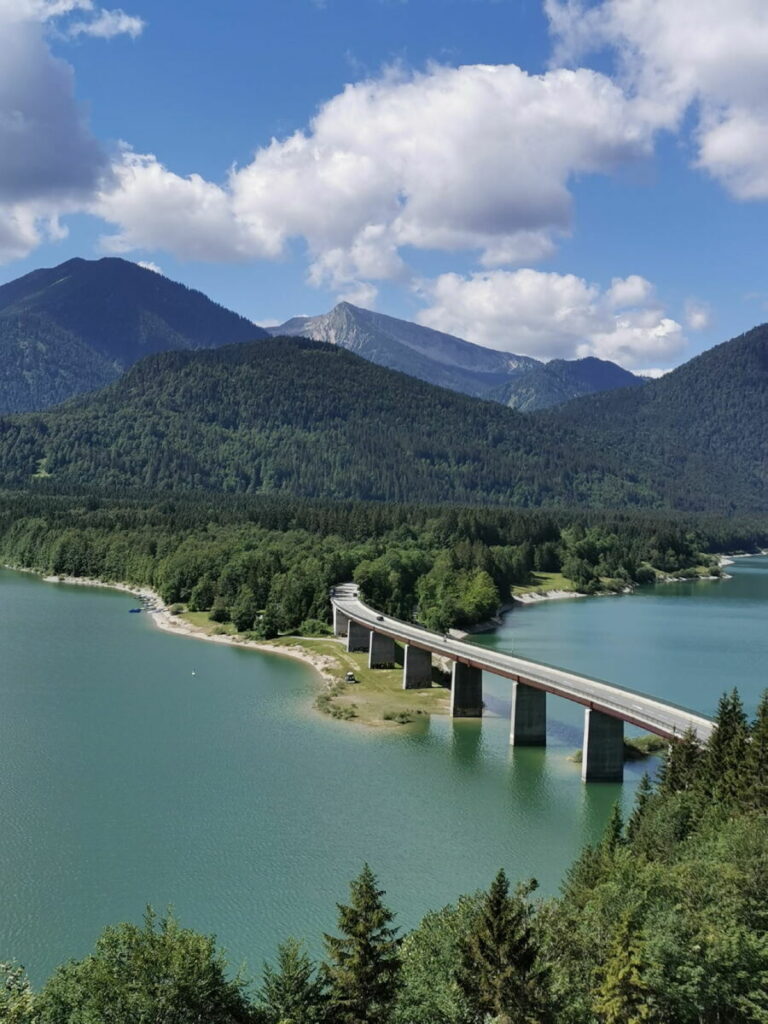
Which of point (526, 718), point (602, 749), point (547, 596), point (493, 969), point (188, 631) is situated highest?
point (493, 969)

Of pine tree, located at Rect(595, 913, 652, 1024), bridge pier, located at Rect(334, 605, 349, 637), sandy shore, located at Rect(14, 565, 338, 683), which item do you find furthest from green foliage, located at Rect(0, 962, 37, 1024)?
bridge pier, located at Rect(334, 605, 349, 637)

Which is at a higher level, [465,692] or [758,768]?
[758,768]

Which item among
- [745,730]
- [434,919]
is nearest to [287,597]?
[745,730]

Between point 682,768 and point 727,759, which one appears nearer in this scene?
point 727,759

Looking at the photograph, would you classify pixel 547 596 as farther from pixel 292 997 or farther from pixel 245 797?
pixel 292 997

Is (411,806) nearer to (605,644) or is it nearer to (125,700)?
(125,700)

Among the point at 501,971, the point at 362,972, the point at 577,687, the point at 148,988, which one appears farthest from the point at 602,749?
the point at 148,988

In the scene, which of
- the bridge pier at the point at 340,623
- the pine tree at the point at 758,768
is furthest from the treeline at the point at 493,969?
the bridge pier at the point at 340,623
